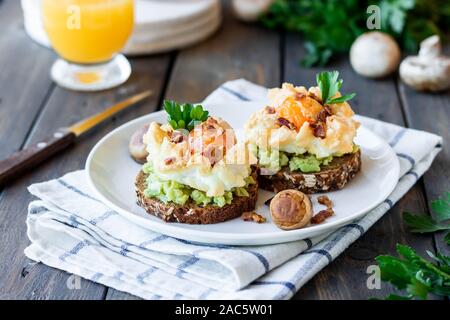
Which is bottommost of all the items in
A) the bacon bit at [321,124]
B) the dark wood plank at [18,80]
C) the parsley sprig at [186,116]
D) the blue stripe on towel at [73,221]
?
the dark wood plank at [18,80]

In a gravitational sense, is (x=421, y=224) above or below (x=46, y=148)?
above

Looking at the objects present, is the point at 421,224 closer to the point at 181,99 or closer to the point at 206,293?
the point at 206,293

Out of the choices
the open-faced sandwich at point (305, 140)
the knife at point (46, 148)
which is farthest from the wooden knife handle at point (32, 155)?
the open-faced sandwich at point (305, 140)

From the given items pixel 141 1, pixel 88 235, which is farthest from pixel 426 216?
pixel 141 1

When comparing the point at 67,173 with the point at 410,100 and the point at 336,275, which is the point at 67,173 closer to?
the point at 336,275

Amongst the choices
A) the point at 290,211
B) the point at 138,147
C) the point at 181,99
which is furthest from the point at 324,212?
the point at 181,99

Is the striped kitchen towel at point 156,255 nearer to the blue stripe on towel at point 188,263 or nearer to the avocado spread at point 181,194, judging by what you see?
the blue stripe on towel at point 188,263

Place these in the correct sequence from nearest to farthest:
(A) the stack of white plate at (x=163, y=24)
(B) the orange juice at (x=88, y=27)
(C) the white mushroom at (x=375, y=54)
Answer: (B) the orange juice at (x=88, y=27)
(C) the white mushroom at (x=375, y=54)
(A) the stack of white plate at (x=163, y=24)
